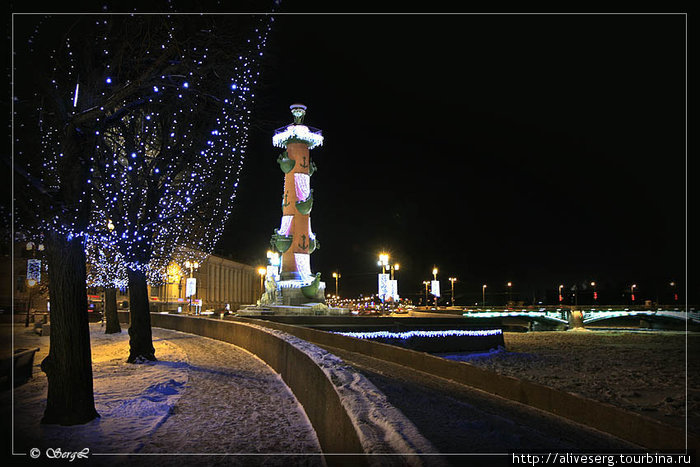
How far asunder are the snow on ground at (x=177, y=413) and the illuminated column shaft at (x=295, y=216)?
1212 inches

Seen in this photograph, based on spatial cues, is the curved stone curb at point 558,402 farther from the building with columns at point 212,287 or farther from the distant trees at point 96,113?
the building with columns at point 212,287

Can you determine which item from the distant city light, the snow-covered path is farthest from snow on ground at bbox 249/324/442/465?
the distant city light

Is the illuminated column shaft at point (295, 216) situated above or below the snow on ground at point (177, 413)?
above

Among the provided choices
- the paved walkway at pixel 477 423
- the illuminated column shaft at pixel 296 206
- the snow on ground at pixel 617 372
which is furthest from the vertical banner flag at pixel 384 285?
the paved walkway at pixel 477 423

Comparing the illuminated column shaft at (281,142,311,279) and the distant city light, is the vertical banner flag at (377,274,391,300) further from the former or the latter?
the distant city light

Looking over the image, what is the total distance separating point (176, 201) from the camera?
19.8m

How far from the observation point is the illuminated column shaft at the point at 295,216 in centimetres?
4681

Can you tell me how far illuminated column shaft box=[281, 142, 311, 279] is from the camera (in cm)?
4681

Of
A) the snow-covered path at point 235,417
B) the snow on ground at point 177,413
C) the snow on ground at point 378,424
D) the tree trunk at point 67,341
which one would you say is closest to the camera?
the snow on ground at point 378,424

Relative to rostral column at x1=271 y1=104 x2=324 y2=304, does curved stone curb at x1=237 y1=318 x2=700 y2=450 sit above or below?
below

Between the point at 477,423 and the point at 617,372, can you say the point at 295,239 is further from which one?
the point at 477,423

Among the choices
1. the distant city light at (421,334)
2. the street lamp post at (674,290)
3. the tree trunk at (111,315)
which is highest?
the tree trunk at (111,315)

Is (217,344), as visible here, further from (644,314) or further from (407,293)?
(407,293)
